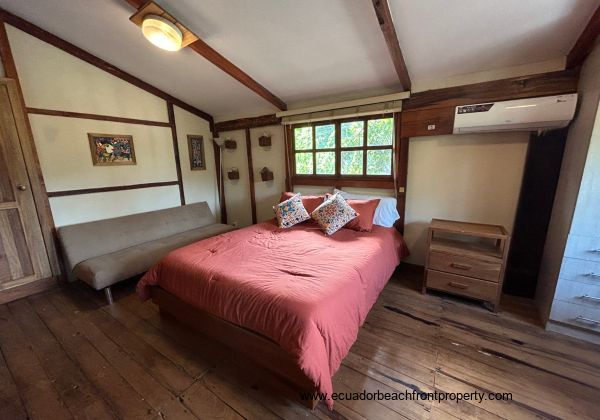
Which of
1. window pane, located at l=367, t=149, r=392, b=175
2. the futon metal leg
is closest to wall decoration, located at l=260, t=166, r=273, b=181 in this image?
window pane, located at l=367, t=149, r=392, b=175

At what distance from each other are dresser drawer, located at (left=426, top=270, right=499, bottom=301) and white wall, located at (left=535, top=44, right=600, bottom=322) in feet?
1.20

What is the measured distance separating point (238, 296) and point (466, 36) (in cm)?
256

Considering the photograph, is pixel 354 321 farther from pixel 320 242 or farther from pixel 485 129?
pixel 485 129

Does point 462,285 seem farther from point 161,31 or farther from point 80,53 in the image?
point 80,53

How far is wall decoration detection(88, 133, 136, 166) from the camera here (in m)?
2.93

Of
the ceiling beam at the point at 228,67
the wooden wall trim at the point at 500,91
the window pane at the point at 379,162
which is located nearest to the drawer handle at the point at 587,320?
the wooden wall trim at the point at 500,91

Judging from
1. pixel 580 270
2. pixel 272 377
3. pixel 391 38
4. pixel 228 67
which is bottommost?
pixel 272 377

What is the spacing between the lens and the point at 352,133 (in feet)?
10.0

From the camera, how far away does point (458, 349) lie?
1705mm

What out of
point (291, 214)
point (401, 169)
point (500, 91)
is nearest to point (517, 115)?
point (500, 91)

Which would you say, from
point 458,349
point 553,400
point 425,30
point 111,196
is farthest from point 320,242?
point 111,196

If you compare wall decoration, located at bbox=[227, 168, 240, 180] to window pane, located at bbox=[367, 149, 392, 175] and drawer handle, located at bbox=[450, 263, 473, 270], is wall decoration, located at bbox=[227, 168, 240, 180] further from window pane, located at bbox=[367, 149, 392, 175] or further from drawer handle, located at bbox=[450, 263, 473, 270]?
drawer handle, located at bbox=[450, 263, 473, 270]

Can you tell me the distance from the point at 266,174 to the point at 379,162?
172 centimetres

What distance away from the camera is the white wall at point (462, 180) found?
228 centimetres
